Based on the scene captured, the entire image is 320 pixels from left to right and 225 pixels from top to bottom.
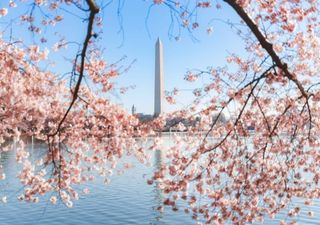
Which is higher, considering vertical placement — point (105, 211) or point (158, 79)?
point (158, 79)

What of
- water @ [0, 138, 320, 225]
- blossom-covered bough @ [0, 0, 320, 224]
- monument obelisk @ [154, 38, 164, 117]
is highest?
monument obelisk @ [154, 38, 164, 117]

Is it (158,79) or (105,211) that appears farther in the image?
(158,79)

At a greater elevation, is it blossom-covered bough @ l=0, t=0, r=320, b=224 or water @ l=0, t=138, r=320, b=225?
blossom-covered bough @ l=0, t=0, r=320, b=224

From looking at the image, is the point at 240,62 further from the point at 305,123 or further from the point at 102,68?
the point at 102,68

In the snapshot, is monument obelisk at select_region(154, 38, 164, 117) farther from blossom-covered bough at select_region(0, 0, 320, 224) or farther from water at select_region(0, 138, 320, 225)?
blossom-covered bough at select_region(0, 0, 320, 224)

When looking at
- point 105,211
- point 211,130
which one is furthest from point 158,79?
point 211,130

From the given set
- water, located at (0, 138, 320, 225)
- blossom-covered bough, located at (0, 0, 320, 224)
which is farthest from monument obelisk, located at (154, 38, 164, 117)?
blossom-covered bough, located at (0, 0, 320, 224)

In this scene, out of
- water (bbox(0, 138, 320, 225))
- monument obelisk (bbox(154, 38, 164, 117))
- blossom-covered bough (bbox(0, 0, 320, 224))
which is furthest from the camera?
monument obelisk (bbox(154, 38, 164, 117))

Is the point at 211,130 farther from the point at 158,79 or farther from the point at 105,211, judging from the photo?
the point at 158,79

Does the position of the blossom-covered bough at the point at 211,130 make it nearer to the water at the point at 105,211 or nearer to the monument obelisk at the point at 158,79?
the water at the point at 105,211

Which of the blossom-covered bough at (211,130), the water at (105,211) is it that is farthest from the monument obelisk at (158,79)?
the blossom-covered bough at (211,130)

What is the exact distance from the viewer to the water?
13703mm

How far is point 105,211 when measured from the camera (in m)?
15.2

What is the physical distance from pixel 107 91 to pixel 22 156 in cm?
228
